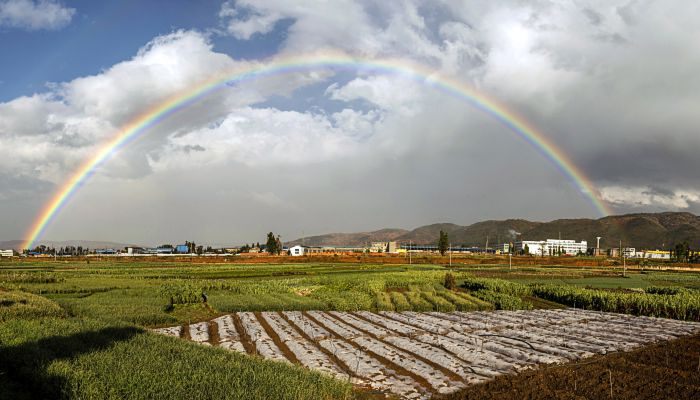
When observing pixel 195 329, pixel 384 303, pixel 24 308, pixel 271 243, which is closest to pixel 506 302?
pixel 384 303

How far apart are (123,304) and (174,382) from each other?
715 inches

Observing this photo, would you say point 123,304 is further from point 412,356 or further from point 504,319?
point 504,319


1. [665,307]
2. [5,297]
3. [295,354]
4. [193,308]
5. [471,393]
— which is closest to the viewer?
[471,393]

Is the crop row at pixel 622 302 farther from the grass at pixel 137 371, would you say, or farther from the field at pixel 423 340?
the grass at pixel 137 371

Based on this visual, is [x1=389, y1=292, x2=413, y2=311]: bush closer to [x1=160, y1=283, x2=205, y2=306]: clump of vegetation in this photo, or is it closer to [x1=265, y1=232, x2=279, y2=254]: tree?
[x1=160, y1=283, x2=205, y2=306]: clump of vegetation

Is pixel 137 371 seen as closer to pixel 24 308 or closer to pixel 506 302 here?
pixel 24 308

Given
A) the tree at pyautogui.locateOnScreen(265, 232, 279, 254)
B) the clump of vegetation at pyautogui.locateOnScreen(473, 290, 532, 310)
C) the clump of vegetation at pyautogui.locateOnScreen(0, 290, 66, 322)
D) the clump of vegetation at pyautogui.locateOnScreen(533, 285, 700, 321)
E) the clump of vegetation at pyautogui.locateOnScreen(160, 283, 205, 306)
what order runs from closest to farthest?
1. the clump of vegetation at pyautogui.locateOnScreen(0, 290, 66, 322)
2. the clump of vegetation at pyautogui.locateOnScreen(160, 283, 205, 306)
3. the clump of vegetation at pyautogui.locateOnScreen(533, 285, 700, 321)
4. the clump of vegetation at pyautogui.locateOnScreen(473, 290, 532, 310)
5. the tree at pyautogui.locateOnScreen(265, 232, 279, 254)

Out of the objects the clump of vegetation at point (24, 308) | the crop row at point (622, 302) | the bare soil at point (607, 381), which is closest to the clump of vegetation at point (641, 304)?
the crop row at point (622, 302)

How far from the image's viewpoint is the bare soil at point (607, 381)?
420 inches

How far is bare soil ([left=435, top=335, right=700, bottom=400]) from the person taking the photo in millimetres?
10680

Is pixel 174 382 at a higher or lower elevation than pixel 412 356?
higher

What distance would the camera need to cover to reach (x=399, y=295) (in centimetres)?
3192

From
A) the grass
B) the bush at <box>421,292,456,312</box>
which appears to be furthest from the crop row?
the grass

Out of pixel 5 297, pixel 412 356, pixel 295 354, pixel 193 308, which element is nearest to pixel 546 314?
pixel 412 356
